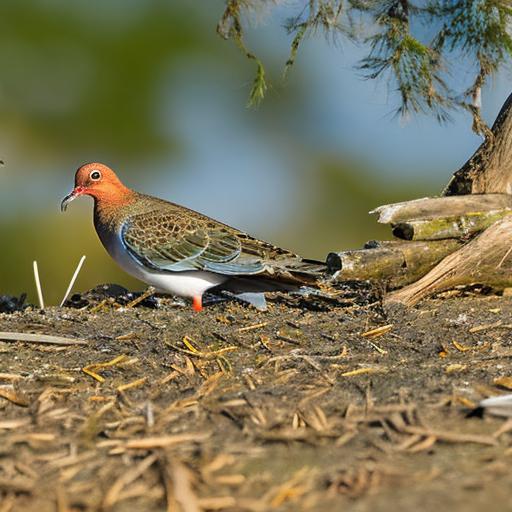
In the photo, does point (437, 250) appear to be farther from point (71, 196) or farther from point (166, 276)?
point (71, 196)

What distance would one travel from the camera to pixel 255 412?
261 centimetres

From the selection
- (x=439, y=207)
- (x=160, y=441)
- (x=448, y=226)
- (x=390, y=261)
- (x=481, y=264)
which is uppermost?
(x=439, y=207)

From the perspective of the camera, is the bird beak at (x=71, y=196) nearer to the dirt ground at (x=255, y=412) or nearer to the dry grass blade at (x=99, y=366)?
the dirt ground at (x=255, y=412)

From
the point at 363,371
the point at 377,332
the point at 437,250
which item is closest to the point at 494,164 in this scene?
the point at 437,250

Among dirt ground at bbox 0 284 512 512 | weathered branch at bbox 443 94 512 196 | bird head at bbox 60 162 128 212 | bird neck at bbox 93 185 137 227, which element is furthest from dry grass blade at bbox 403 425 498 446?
weathered branch at bbox 443 94 512 196

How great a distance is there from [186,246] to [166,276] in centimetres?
20

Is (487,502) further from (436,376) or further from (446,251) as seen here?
(446,251)

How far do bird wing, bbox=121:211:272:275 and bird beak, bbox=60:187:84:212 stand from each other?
1.27 feet

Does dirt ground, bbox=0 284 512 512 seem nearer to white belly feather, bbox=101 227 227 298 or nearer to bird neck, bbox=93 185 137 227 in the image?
white belly feather, bbox=101 227 227 298

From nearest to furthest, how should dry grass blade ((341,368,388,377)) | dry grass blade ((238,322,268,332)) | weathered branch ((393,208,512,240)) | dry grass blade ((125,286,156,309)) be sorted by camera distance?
dry grass blade ((341,368,388,377)) → dry grass blade ((238,322,268,332)) → dry grass blade ((125,286,156,309)) → weathered branch ((393,208,512,240))

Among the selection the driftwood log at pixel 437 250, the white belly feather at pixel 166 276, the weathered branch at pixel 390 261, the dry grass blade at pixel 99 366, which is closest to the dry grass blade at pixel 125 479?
the dry grass blade at pixel 99 366

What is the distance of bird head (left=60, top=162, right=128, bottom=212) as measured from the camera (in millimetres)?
4473

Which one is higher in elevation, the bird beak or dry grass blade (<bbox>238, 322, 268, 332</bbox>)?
the bird beak

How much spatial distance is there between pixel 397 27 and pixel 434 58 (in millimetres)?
373
